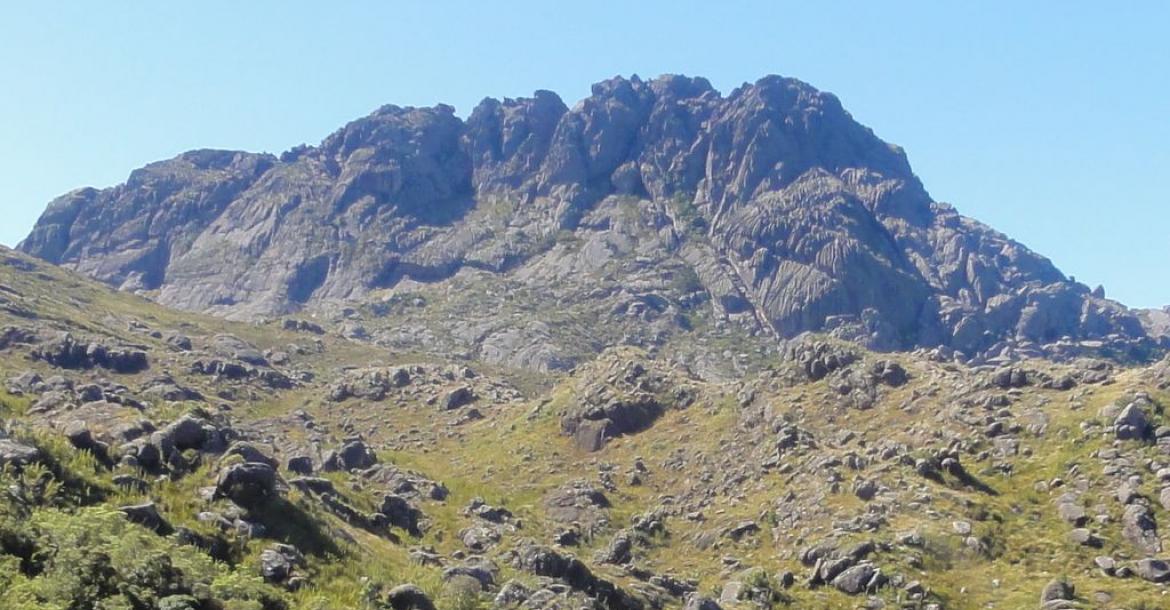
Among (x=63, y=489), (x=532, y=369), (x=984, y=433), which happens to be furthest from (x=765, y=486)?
(x=532, y=369)

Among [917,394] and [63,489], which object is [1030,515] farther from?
[63,489]

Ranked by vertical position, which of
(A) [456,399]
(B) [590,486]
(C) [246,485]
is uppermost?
(A) [456,399]

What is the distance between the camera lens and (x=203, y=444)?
28.1 metres

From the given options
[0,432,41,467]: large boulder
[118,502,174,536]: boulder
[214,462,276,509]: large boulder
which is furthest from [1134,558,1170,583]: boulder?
[0,432,41,467]: large boulder

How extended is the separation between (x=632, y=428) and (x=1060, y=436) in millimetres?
35140

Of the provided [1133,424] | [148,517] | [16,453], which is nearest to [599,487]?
[1133,424]

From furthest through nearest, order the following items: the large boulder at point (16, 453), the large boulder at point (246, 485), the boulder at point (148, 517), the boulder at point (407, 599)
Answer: the large boulder at point (246, 485) → the boulder at point (407, 599) → the large boulder at point (16, 453) → the boulder at point (148, 517)

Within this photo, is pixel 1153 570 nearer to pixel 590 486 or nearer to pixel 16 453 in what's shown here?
pixel 590 486

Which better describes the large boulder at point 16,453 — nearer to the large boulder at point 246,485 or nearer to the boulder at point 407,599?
the large boulder at point 246,485

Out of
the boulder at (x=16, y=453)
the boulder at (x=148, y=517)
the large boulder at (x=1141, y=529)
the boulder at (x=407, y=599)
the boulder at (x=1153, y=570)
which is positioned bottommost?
Result: the boulder at (x=407, y=599)

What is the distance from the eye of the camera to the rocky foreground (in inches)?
880

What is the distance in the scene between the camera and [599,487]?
66.6 metres

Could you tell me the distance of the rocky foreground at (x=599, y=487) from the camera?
22.3 metres

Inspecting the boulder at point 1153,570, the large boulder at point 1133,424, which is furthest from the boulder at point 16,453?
the large boulder at point 1133,424
